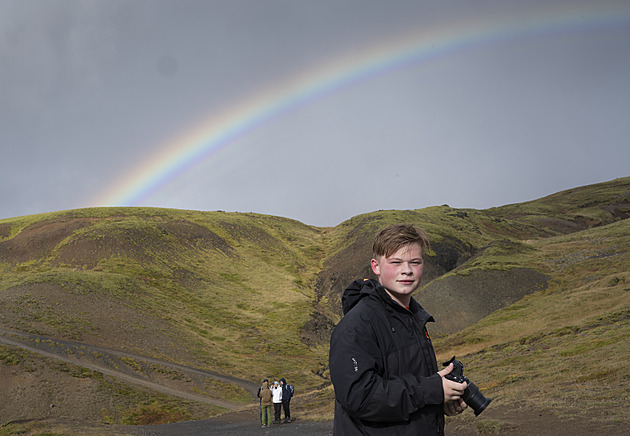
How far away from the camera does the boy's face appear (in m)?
3.43

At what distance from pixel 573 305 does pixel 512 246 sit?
39.2 m

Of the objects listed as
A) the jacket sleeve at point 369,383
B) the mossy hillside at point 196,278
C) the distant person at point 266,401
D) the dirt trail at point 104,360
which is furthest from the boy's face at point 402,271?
the mossy hillside at point 196,278

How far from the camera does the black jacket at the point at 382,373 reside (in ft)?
9.58

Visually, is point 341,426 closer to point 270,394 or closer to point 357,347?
point 357,347

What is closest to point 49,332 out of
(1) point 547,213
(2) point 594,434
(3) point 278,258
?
(2) point 594,434

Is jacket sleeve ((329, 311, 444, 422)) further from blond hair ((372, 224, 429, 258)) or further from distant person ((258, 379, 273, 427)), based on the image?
distant person ((258, 379, 273, 427))

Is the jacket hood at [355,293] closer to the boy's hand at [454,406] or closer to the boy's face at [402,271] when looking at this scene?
the boy's face at [402,271]

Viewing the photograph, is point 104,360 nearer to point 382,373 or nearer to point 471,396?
point 382,373

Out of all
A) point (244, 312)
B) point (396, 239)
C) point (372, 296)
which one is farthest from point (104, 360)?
point (396, 239)

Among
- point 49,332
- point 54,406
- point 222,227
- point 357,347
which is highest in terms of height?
point 222,227

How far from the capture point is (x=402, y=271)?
136 inches

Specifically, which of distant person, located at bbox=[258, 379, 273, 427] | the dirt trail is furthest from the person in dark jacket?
the dirt trail

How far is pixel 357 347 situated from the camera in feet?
9.92

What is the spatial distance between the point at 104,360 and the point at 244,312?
35.0 meters
